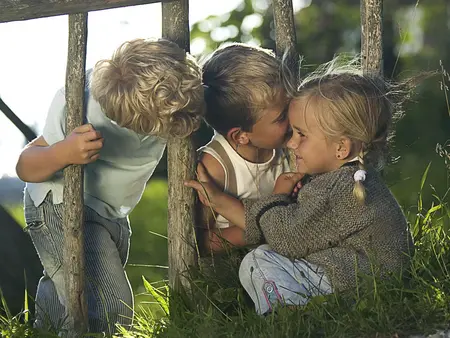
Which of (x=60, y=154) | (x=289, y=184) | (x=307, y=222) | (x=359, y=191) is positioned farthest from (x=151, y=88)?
(x=359, y=191)

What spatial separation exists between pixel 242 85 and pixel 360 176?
0.70 metres

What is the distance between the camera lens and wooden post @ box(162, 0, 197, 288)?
3988mm

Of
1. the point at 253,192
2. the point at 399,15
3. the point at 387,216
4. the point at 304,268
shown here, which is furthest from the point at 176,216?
the point at 399,15

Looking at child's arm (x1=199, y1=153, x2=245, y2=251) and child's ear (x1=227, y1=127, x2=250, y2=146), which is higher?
child's ear (x1=227, y1=127, x2=250, y2=146)

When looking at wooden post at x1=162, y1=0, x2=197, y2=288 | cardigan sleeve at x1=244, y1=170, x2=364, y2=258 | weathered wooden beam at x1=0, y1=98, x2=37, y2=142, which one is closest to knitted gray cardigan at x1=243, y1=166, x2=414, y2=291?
cardigan sleeve at x1=244, y1=170, x2=364, y2=258

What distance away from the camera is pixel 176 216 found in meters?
4.05

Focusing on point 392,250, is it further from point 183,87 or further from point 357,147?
point 183,87

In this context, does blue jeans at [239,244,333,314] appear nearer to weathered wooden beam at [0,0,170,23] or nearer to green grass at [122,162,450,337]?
green grass at [122,162,450,337]

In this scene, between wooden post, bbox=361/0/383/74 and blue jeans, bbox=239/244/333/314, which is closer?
blue jeans, bbox=239/244/333/314

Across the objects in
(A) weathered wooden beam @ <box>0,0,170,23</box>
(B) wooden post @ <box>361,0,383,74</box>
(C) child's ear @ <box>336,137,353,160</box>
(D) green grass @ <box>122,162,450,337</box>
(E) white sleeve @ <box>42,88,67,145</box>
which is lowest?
(D) green grass @ <box>122,162,450,337</box>

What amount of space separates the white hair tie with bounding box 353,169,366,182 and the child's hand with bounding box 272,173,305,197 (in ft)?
1.03

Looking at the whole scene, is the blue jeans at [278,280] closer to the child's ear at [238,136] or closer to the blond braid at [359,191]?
the blond braid at [359,191]

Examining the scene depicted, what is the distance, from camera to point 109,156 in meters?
4.22

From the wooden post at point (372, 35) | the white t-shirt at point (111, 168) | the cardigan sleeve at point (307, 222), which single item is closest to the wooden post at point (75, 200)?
the white t-shirt at point (111, 168)
